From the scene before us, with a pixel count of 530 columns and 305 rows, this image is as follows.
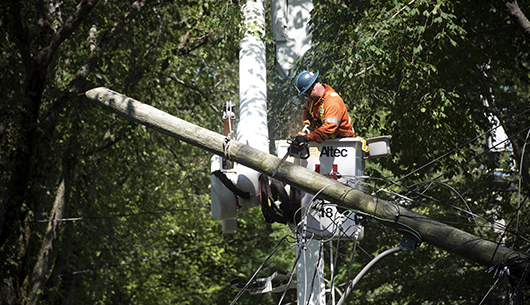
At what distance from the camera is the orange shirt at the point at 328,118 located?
202 inches

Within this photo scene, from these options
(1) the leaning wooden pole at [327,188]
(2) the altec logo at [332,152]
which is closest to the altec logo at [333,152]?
(2) the altec logo at [332,152]

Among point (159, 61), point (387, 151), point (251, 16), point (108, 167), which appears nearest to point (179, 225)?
point (108, 167)

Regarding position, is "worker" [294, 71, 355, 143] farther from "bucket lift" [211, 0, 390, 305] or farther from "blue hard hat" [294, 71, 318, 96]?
"bucket lift" [211, 0, 390, 305]

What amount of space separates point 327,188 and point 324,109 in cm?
124

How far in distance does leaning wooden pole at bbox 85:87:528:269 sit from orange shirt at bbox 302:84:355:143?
0.62 metres

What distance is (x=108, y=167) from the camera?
13414 millimetres

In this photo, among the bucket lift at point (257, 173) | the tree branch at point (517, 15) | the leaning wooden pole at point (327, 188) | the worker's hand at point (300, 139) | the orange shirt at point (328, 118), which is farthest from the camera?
the tree branch at point (517, 15)

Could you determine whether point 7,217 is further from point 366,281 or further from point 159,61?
point 366,281

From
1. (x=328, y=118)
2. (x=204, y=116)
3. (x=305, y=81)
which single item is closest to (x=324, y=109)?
(x=328, y=118)

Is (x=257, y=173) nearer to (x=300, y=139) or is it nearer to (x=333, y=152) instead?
(x=333, y=152)

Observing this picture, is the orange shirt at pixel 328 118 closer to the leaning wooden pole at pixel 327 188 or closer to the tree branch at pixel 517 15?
the leaning wooden pole at pixel 327 188

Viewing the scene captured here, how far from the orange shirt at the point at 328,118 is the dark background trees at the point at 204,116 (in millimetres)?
764

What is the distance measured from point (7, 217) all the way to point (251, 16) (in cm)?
470

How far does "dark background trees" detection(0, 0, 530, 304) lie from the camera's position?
795 cm
